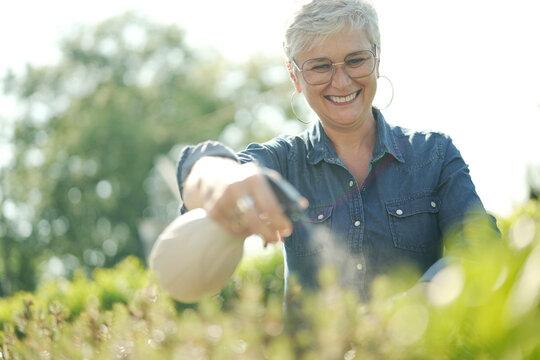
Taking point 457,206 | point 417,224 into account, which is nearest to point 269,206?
point 457,206

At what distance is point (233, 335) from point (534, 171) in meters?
11.3

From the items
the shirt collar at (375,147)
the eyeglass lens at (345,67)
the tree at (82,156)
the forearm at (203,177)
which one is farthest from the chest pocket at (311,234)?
the tree at (82,156)

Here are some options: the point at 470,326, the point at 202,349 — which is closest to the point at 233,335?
the point at 202,349

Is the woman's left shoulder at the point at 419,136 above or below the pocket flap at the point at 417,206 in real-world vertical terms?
above

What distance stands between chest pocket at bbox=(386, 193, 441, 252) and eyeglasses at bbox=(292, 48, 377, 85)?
624 mm

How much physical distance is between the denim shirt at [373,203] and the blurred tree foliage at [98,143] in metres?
30.5

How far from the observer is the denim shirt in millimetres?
3016

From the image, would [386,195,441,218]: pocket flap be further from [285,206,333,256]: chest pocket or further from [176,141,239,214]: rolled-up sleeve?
[176,141,239,214]: rolled-up sleeve

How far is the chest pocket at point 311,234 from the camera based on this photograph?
310 centimetres

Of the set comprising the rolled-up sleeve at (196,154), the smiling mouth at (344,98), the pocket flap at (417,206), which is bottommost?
the pocket flap at (417,206)

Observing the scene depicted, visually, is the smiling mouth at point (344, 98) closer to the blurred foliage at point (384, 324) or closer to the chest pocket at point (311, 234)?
the chest pocket at point (311, 234)

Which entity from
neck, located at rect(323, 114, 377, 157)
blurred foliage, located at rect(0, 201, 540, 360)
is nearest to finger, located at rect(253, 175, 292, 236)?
blurred foliage, located at rect(0, 201, 540, 360)

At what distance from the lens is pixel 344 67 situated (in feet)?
9.76

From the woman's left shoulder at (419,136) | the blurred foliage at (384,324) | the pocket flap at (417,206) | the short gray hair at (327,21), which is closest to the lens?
the blurred foliage at (384,324)
